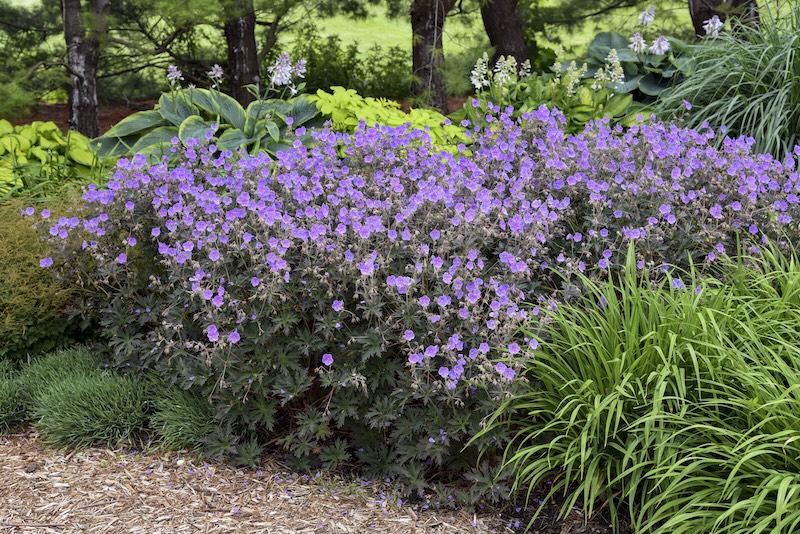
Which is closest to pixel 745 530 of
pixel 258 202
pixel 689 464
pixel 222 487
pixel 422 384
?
pixel 689 464

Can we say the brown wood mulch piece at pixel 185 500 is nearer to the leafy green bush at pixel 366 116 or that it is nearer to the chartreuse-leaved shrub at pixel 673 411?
the chartreuse-leaved shrub at pixel 673 411

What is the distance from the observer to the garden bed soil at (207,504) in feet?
8.68

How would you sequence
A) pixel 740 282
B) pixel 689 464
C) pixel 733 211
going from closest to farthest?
pixel 689 464 < pixel 740 282 < pixel 733 211

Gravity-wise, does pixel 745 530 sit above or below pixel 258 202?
below

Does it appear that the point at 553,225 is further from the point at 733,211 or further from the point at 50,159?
the point at 50,159

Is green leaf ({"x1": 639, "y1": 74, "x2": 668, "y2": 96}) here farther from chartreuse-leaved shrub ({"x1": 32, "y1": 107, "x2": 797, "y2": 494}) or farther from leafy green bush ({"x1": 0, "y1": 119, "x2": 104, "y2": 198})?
leafy green bush ({"x1": 0, "y1": 119, "x2": 104, "y2": 198})

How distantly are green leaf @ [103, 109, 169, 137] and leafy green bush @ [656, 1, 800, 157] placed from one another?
3232mm

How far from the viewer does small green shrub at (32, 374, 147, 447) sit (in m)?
3.14

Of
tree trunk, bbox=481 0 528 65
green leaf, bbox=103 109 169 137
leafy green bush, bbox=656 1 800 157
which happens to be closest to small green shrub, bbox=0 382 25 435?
green leaf, bbox=103 109 169 137

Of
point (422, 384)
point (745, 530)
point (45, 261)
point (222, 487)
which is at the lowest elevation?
point (222, 487)

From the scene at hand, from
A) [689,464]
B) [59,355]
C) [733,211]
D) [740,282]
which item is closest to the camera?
[689,464]

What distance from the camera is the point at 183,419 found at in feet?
10.1

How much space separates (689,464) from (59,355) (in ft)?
8.89

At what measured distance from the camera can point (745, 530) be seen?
226cm
